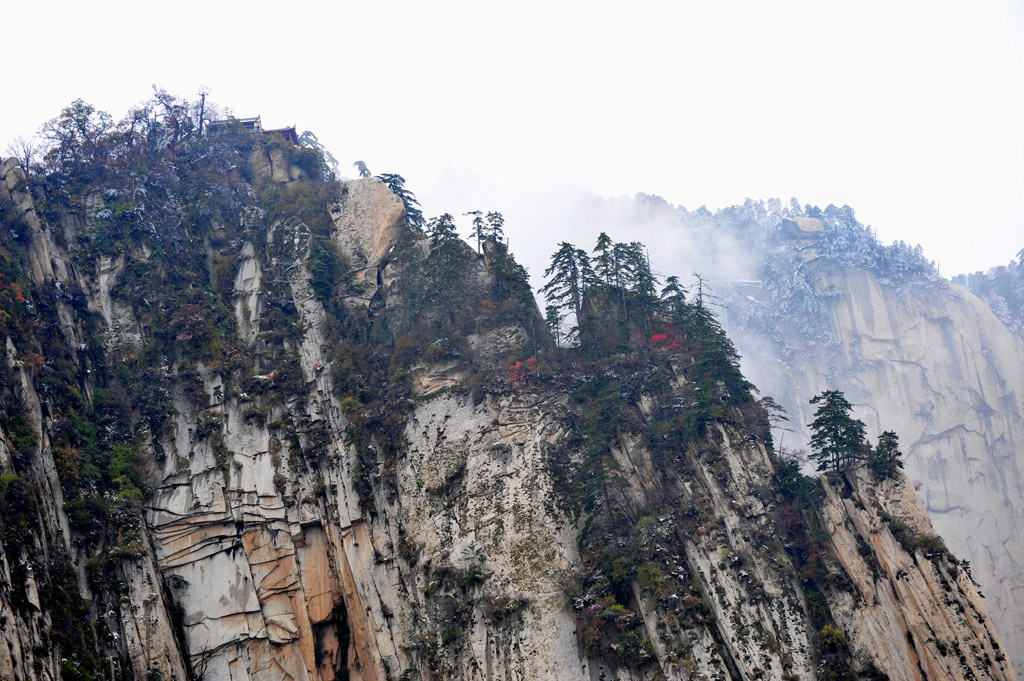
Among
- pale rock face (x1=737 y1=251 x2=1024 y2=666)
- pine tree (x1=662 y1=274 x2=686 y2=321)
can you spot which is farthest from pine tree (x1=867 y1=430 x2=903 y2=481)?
pale rock face (x1=737 y1=251 x2=1024 y2=666)

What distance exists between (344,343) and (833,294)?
80799 mm

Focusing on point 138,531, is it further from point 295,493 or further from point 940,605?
point 940,605

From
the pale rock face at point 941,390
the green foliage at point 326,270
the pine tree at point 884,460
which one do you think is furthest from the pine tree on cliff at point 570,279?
the pale rock face at point 941,390

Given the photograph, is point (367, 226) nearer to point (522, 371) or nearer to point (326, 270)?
point (326, 270)

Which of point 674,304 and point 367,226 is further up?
point 367,226

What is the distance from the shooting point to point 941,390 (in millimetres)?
93188

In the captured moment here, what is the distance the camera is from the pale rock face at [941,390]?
267 ft

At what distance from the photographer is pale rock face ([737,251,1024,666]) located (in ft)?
267

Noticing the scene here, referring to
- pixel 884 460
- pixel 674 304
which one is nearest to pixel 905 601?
pixel 884 460

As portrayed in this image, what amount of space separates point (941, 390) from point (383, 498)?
81125 mm

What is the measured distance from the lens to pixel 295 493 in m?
43.7

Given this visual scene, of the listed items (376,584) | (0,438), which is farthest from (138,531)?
(376,584)

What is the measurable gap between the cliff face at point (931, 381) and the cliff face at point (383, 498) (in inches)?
2106

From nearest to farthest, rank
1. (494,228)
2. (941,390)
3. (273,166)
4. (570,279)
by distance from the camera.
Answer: (570,279)
(494,228)
(273,166)
(941,390)
